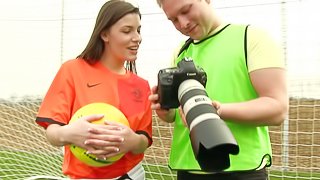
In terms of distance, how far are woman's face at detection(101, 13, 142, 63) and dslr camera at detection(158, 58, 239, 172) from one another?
1.96ft

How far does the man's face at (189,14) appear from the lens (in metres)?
1.40

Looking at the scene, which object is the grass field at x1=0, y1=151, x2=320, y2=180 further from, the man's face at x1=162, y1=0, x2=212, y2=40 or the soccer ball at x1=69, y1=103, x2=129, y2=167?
the man's face at x1=162, y1=0, x2=212, y2=40

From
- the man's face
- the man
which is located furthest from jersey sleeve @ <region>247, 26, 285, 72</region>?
the man's face

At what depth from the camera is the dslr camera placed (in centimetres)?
87

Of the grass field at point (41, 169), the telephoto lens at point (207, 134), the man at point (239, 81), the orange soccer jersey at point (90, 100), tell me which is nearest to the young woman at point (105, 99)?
the orange soccer jersey at point (90, 100)

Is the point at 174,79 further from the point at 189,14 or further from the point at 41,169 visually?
the point at 41,169

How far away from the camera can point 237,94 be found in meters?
1.41

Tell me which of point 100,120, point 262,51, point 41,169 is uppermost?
point 262,51

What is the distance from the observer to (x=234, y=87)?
4.63 ft

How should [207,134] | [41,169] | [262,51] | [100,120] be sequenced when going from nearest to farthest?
[207,134], [262,51], [100,120], [41,169]

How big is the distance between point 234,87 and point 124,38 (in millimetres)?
496

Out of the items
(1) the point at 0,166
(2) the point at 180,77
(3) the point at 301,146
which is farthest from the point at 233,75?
(1) the point at 0,166

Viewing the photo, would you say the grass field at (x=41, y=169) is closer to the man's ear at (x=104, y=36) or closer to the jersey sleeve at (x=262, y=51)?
the man's ear at (x=104, y=36)

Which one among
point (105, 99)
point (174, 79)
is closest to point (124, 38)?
point (105, 99)
